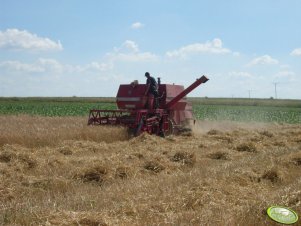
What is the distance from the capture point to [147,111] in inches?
662

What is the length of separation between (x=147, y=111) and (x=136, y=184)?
28.3ft

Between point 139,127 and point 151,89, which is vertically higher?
point 151,89

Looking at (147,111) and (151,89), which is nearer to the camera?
(147,111)

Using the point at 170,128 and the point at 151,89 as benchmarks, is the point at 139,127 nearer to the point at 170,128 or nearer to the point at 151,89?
the point at 151,89

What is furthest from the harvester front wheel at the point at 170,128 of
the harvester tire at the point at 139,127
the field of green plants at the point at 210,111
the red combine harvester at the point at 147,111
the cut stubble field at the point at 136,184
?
the field of green plants at the point at 210,111

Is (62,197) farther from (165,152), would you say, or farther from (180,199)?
(165,152)

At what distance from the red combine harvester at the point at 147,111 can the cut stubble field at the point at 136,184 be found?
5.48ft

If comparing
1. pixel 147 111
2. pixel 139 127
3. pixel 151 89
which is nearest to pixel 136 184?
pixel 139 127

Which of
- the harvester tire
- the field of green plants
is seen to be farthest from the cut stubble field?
the field of green plants

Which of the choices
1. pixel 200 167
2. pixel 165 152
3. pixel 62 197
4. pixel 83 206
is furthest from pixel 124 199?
pixel 165 152

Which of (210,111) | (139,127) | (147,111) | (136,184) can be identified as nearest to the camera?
(136,184)

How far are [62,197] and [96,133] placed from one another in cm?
823

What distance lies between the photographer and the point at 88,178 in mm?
8930

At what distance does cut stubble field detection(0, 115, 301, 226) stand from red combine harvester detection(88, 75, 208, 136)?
167cm
